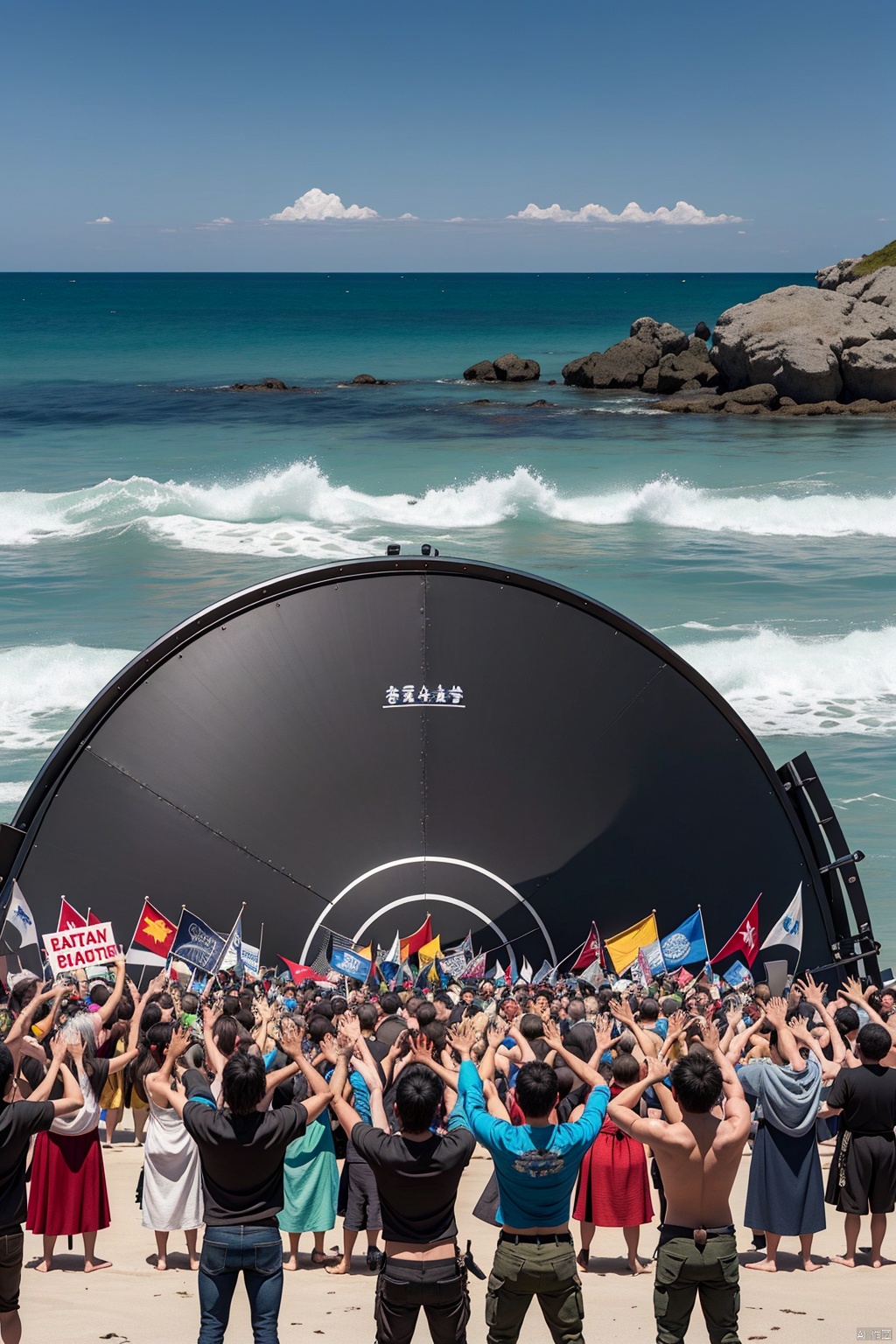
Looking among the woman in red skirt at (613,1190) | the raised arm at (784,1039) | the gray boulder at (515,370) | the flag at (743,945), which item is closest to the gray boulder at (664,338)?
the gray boulder at (515,370)

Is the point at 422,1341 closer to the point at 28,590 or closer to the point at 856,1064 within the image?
the point at 856,1064

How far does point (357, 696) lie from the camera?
39.8 ft

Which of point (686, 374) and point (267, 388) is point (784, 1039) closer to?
point (686, 374)

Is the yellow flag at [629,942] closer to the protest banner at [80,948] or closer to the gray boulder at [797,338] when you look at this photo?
the protest banner at [80,948]

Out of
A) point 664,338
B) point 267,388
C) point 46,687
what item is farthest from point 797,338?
point 46,687

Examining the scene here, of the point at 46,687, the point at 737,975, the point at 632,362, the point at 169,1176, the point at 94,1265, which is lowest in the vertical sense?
the point at 94,1265

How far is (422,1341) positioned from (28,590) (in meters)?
33.1

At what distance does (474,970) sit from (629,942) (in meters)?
1.35

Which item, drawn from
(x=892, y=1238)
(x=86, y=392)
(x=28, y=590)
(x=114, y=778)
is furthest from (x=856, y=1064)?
(x=86, y=392)

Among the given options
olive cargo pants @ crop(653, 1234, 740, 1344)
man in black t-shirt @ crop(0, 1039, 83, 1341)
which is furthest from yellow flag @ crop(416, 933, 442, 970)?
olive cargo pants @ crop(653, 1234, 740, 1344)

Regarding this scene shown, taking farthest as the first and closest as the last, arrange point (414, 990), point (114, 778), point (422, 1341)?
point (114, 778), point (414, 990), point (422, 1341)

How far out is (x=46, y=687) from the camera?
2905cm

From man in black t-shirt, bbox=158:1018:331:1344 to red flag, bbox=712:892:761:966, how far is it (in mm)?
6273

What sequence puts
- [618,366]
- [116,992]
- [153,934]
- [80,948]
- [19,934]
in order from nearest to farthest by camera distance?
[116,992]
[80,948]
[19,934]
[153,934]
[618,366]
